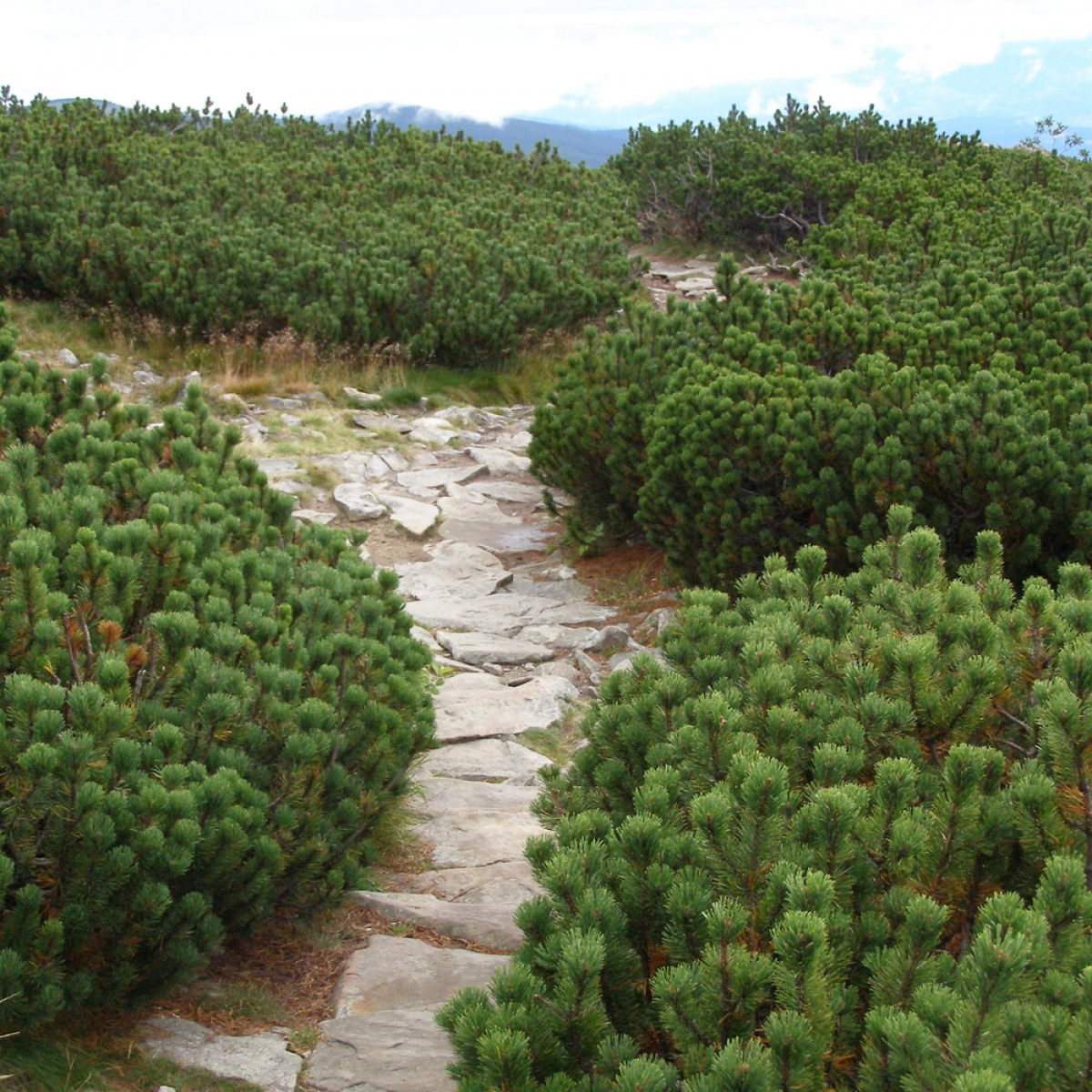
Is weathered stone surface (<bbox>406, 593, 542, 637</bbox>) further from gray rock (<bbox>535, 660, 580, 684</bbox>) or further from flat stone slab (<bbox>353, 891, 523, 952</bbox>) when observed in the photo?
flat stone slab (<bbox>353, 891, 523, 952</bbox>)

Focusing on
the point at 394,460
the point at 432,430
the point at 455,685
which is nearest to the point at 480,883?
the point at 455,685

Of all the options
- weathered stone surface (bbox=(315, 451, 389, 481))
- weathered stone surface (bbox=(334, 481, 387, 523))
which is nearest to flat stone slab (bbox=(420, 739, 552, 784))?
weathered stone surface (bbox=(334, 481, 387, 523))

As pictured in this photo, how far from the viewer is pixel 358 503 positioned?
8883 millimetres

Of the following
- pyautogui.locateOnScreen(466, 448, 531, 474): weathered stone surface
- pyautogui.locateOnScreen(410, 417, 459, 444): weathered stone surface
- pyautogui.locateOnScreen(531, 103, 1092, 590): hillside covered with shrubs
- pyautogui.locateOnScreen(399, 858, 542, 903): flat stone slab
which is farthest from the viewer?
pyautogui.locateOnScreen(410, 417, 459, 444): weathered stone surface

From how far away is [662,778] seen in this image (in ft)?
8.68

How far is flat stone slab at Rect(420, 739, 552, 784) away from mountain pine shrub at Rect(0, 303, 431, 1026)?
74 cm

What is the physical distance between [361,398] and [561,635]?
5.48 meters

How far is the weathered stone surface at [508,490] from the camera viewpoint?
9539 millimetres

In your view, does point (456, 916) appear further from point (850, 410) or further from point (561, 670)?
point (850, 410)

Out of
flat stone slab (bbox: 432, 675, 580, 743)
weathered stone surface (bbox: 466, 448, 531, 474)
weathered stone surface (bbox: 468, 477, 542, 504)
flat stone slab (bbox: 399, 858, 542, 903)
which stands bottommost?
flat stone slab (bbox: 399, 858, 542, 903)

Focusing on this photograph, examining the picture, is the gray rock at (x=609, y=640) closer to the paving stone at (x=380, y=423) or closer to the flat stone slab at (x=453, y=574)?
the flat stone slab at (x=453, y=574)

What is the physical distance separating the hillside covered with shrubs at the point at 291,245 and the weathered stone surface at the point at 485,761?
24.4 ft

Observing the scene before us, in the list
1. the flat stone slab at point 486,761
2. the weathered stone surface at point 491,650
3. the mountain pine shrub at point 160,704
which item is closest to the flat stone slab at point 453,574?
the weathered stone surface at point 491,650

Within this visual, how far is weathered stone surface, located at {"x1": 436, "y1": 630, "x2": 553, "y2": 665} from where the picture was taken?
6422 mm
